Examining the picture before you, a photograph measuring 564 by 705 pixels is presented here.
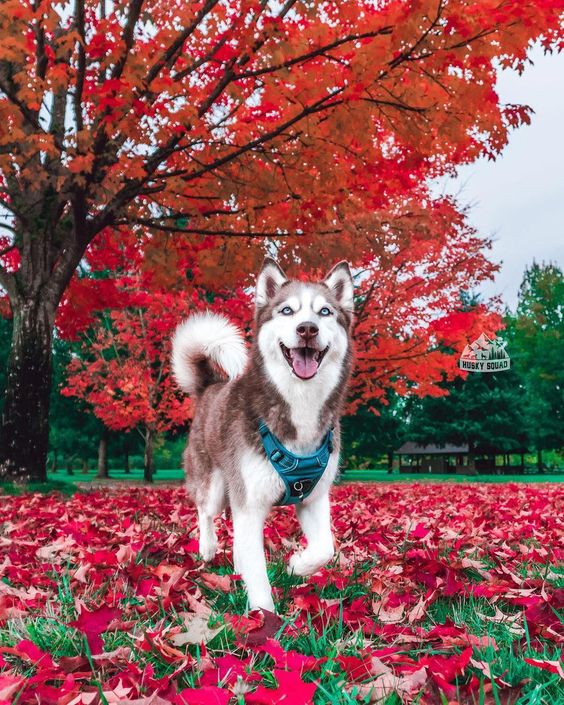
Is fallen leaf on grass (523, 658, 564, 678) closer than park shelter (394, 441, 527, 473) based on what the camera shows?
Yes

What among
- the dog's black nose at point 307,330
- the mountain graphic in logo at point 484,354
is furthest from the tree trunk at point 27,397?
the mountain graphic in logo at point 484,354

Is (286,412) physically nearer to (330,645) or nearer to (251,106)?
(330,645)

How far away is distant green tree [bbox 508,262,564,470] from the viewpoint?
1753 inches

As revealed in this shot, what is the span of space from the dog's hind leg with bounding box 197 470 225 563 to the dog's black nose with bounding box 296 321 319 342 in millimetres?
1343

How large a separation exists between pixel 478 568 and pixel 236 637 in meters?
1.95

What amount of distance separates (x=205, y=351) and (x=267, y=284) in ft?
3.60

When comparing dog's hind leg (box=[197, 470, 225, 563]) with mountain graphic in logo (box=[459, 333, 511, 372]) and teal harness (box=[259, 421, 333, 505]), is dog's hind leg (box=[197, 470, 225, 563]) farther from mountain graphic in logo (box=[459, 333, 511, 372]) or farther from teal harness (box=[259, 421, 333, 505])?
mountain graphic in logo (box=[459, 333, 511, 372])

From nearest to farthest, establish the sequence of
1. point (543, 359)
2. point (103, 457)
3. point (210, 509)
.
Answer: point (210, 509), point (103, 457), point (543, 359)

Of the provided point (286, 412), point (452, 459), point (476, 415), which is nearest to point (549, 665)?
point (286, 412)

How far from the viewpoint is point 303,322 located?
3.21 metres

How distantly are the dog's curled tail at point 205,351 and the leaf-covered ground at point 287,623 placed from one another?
1212 millimetres

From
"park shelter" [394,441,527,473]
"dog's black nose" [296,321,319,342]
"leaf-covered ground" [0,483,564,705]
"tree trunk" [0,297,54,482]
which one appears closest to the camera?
"leaf-covered ground" [0,483,564,705]

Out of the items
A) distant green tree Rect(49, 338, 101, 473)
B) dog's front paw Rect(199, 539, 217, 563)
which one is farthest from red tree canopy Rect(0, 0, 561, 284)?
distant green tree Rect(49, 338, 101, 473)

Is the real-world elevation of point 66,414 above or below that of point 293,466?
above
